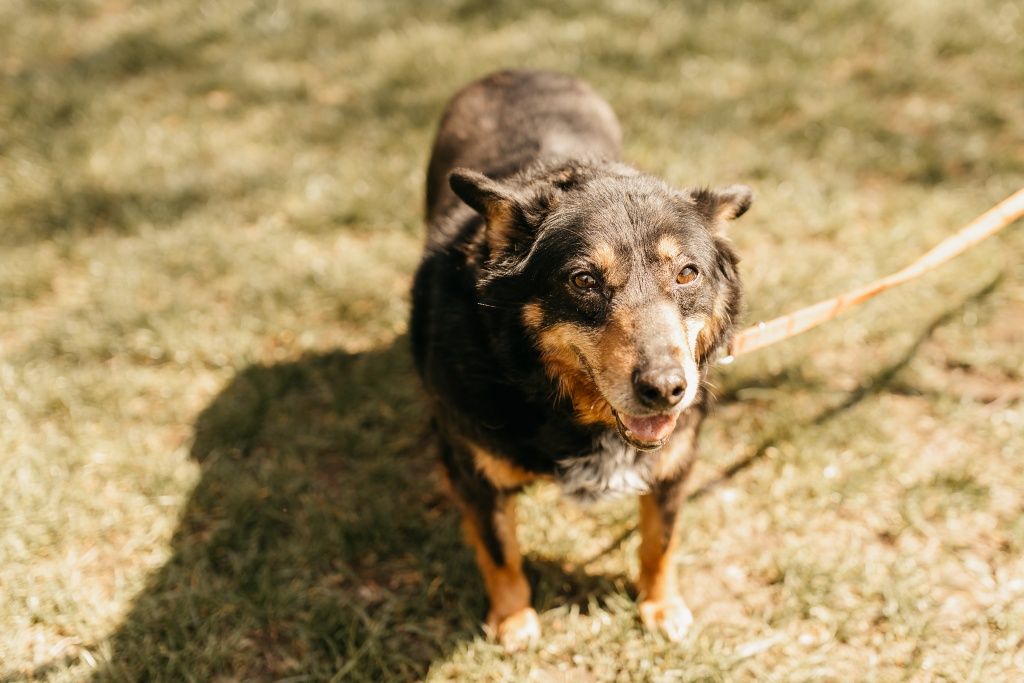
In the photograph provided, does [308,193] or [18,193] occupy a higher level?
[18,193]

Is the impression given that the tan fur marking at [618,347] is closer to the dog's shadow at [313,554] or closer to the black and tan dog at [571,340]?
the black and tan dog at [571,340]

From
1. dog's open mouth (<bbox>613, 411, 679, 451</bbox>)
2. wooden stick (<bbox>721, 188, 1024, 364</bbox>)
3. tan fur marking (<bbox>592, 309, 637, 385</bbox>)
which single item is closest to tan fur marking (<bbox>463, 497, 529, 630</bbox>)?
dog's open mouth (<bbox>613, 411, 679, 451</bbox>)

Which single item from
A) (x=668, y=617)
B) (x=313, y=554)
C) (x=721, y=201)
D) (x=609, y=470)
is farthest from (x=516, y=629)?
(x=721, y=201)

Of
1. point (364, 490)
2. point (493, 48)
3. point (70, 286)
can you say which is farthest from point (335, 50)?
point (364, 490)

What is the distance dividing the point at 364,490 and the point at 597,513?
1.09 m

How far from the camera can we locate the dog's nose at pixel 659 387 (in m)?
2.15

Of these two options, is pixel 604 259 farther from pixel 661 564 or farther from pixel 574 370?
pixel 661 564

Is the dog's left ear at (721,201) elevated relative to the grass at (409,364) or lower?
elevated

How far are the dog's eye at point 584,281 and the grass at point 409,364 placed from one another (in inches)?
54.0

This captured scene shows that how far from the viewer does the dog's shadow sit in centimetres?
292

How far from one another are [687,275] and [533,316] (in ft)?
1.69

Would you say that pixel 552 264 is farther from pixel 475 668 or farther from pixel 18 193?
pixel 18 193

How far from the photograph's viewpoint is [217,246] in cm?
488

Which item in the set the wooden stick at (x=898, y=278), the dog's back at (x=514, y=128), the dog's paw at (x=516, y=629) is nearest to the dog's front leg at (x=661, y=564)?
the dog's paw at (x=516, y=629)
